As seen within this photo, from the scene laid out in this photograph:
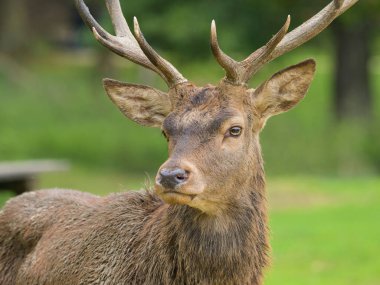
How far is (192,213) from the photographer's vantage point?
665 cm

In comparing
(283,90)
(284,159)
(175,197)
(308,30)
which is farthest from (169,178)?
(284,159)

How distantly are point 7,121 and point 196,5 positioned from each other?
526 centimetres

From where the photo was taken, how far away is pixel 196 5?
24359mm

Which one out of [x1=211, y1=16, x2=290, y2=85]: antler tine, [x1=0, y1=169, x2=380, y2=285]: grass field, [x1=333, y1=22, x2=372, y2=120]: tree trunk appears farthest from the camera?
[x1=333, y1=22, x2=372, y2=120]: tree trunk

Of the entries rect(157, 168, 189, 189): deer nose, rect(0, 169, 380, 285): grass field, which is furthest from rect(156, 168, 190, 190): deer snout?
rect(0, 169, 380, 285): grass field

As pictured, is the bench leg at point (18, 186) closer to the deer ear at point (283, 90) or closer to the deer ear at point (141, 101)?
the deer ear at point (141, 101)

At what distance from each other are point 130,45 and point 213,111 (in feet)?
3.82

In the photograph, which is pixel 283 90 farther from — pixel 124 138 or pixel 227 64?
pixel 124 138

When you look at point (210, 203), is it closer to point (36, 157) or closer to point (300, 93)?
point (300, 93)

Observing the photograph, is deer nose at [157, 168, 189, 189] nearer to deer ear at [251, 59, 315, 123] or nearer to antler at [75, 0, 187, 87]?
antler at [75, 0, 187, 87]

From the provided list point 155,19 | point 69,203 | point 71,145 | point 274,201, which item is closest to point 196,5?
point 155,19

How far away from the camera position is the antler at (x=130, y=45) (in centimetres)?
689

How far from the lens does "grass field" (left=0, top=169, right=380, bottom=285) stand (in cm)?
1174

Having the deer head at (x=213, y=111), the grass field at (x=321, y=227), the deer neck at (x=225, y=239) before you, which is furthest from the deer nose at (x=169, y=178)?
the grass field at (x=321, y=227)
